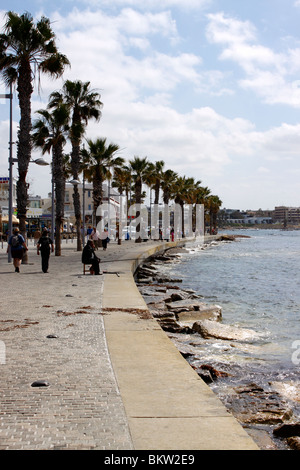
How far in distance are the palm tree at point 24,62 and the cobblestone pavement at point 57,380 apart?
12538mm

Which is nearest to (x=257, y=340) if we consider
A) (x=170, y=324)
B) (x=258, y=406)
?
(x=170, y=324)

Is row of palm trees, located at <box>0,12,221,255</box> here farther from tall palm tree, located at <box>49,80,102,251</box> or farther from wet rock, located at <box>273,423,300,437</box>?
wet rock, located at <box>273,423,300,437</box>

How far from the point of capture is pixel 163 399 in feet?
16.1

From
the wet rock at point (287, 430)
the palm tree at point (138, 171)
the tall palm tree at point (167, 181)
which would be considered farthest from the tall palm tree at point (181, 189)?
the wet rock at point (287, 430)

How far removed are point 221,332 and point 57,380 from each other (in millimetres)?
6243

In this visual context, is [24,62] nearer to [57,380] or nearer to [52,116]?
[52,116]

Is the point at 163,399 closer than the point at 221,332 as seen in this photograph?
Yes

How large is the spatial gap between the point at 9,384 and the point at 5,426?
1.21m

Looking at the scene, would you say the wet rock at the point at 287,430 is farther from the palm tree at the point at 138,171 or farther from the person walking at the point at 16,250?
the palm tree at the point at 138,171

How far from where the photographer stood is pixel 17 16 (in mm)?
21312

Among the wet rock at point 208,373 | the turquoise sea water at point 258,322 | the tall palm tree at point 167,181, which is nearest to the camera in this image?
the wet rock at point 208,373

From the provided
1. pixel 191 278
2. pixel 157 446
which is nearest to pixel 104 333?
pixel 157 446

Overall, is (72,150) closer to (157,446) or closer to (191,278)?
(191,278)

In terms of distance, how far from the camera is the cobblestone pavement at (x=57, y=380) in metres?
4.00
